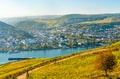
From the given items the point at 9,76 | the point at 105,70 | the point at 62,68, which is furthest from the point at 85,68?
the point at 9,76

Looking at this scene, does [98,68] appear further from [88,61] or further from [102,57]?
[88,61]

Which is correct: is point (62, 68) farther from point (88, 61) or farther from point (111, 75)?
point (111, 75)

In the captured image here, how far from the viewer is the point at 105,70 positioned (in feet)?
233

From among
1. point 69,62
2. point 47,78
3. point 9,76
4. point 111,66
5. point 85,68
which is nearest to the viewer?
point 111,66

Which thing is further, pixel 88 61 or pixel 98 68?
pixel 88 61

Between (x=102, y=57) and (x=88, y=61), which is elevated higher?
(x=102, y=57)

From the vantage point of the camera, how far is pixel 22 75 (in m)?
88.4

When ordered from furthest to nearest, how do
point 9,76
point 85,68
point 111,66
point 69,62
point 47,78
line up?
point 69,62, point 9,76, point 85,68, point 47,78, point 111,66

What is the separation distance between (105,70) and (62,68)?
20.5 m

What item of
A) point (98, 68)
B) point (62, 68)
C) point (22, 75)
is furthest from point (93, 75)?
point (22, 75)

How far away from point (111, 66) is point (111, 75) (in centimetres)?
210

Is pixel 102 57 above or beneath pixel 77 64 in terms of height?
above

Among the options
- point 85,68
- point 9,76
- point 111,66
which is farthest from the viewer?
point 9,76

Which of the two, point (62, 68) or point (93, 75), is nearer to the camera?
point (93, 75)
